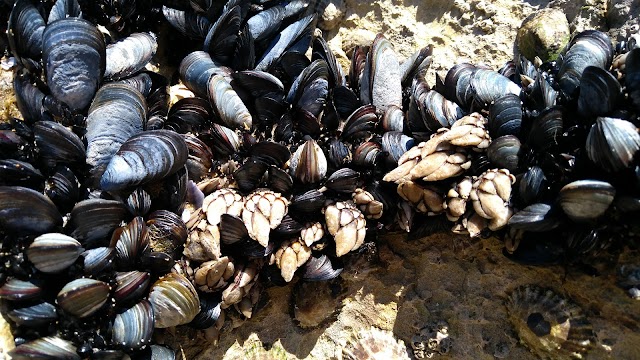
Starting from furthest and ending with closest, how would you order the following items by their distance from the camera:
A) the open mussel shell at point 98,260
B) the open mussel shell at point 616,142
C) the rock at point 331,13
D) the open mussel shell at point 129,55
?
1. the rock at point 331,13
2. the open mussel shell at point 129,55
3. the open mussel shell at point 98,260
4. the open mussel shell at point 616,142

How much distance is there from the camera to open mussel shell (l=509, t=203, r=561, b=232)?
91.8 inches

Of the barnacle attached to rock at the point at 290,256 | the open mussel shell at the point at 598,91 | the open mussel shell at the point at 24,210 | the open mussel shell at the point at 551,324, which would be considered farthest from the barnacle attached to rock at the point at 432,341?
the open mussel shell at the point at 24,210

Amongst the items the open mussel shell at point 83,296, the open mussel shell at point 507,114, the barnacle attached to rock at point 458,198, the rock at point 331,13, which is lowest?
the open mussel shell at point 83,296

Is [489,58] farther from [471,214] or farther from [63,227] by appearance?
[63,227]

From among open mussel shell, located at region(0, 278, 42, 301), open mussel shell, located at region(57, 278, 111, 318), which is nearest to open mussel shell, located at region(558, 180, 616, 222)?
open mussel shell, located at region(57, 278, 111, 318)

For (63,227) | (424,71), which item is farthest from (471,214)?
(63,227)

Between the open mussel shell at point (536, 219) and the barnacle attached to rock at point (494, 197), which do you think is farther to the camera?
the barnacle attached to rock at point (494, 197)

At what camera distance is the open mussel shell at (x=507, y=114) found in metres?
2.49

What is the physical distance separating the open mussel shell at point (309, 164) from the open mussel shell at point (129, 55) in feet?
3.02

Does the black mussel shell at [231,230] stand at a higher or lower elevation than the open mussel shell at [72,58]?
lower

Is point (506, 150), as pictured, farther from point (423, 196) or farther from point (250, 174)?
point (250, 174)

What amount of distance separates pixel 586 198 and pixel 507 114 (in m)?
0.51

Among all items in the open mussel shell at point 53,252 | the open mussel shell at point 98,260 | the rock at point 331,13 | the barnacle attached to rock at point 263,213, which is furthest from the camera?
the rock at point 331,13

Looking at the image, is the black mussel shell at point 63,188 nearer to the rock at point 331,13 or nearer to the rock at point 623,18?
the rock at point 331,13
